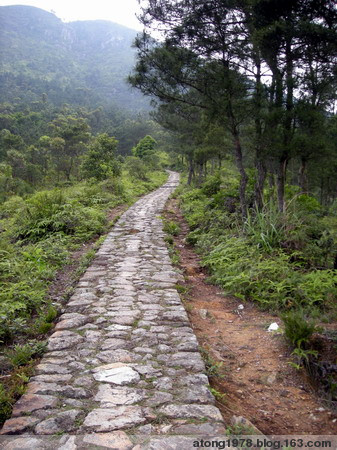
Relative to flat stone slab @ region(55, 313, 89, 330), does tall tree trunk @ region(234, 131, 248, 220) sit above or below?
above

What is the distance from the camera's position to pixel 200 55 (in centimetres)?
698

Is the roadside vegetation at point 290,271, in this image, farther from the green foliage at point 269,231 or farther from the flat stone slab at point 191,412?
the flat stone slab at point 191,412

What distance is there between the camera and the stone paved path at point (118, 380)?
200 cm

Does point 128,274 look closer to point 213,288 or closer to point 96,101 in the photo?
point 213,288

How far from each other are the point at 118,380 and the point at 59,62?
147 metres

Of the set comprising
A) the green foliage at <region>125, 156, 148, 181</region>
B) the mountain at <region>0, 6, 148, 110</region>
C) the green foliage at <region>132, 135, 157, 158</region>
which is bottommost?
the green foliage at <region>125, 156, 148, 181</region>

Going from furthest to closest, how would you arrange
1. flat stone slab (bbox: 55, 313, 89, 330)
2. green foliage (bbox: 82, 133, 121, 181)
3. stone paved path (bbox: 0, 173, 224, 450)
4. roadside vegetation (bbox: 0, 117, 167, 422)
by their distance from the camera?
green foliage (bbox: 82, 133, 121, 181), flat stone slab (bbox: 55, 313, 89, 330), roadside vegetation (bbox: 0, 117, 167, 422), stone paved path (bbox: 0, 173, 224, 450)

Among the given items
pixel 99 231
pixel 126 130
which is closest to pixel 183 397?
pixel 99 231

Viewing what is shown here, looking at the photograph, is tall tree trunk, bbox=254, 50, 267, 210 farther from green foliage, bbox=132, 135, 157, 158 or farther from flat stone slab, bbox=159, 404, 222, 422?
green foliage, bbox=132, 135, 157, 158

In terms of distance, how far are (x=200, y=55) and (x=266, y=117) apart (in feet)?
6.33

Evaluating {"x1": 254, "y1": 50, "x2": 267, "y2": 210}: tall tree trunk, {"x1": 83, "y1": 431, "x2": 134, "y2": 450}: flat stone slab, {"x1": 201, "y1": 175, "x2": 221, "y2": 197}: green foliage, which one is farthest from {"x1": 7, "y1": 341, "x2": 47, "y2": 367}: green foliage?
{"x1": 201, "y1": 175, "x2": 221, "y2": 197}: green foliage

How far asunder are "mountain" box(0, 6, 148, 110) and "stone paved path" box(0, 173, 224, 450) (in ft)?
139

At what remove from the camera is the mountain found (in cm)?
8369

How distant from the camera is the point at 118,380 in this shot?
254cm
